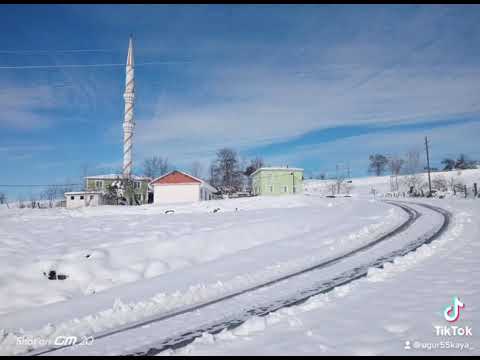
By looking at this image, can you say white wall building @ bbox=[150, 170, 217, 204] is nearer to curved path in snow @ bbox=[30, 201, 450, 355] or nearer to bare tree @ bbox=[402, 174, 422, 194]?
curved path in snow @ bbox=[30, 201, 450, 355]

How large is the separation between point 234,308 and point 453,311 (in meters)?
3.47

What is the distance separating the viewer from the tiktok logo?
4742mm

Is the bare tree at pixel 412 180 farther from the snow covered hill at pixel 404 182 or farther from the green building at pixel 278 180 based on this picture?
the green building at pixel 278 180

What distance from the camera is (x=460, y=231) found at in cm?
1220

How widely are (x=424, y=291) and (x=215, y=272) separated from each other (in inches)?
202

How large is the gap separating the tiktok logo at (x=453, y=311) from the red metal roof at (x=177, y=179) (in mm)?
47976

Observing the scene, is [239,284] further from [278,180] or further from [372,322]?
[278,180]

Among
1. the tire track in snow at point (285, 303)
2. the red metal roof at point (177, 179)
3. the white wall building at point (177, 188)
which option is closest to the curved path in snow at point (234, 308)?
the tire track in snow at point (285, 303)

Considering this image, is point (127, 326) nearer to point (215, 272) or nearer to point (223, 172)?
point (215, 272)

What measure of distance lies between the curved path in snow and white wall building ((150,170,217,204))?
→ 4316 centimetres

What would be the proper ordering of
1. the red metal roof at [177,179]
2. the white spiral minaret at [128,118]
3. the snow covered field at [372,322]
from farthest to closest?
the white spiral minaret at [128,118], the red metal roof at [177,179], the snow covered field at [372,322]

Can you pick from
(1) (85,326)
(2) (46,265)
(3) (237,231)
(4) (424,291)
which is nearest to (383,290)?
(4) (424,291)

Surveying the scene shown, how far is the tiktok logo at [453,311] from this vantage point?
4.74m

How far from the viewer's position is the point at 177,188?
52312mm
